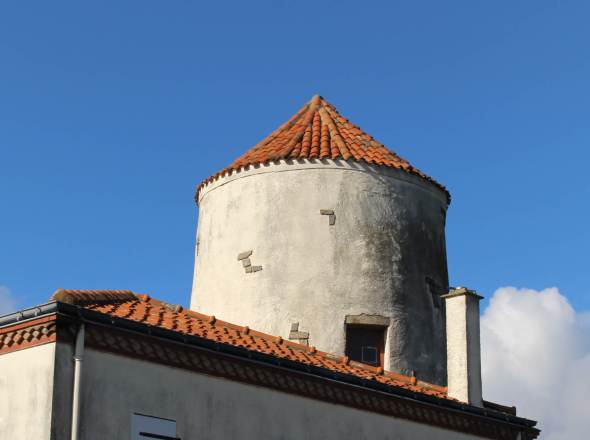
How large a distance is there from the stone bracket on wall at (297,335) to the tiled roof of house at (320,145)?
3.50 meters

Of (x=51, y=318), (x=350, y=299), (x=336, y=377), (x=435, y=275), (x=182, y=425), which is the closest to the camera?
(x=51, y=318)

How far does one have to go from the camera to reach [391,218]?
73.9 ft

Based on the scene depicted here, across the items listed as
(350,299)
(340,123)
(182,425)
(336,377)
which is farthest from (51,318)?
(340,123)

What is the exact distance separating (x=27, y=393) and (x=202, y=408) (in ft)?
7.84

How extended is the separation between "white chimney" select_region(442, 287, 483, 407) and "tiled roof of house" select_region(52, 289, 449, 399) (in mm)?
392

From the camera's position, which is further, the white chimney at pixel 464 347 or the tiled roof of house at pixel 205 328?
the white chimney at pixel 464 347

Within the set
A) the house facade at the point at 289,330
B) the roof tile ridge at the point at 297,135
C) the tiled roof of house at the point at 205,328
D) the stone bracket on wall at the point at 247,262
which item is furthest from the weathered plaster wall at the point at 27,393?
the roof tile ridge at the point at 297,135

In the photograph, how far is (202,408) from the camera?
1430cm

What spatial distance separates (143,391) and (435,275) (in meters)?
10.6

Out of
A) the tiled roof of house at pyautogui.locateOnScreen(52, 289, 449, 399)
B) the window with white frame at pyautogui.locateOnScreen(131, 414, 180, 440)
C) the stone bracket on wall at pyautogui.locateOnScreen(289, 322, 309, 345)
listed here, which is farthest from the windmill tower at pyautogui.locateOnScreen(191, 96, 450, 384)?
the window with white frame at pyautogui.locateOnScreen(131, 414, 180, 440)

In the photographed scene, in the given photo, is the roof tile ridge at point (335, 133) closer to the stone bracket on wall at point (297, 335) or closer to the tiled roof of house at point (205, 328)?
the stone bracket on wall at point (297, 335)

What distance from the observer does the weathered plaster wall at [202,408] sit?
13.2 metres

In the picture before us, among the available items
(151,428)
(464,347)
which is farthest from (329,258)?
(151,428)

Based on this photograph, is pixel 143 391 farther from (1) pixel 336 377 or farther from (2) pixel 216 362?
(1) pixel 336 377
